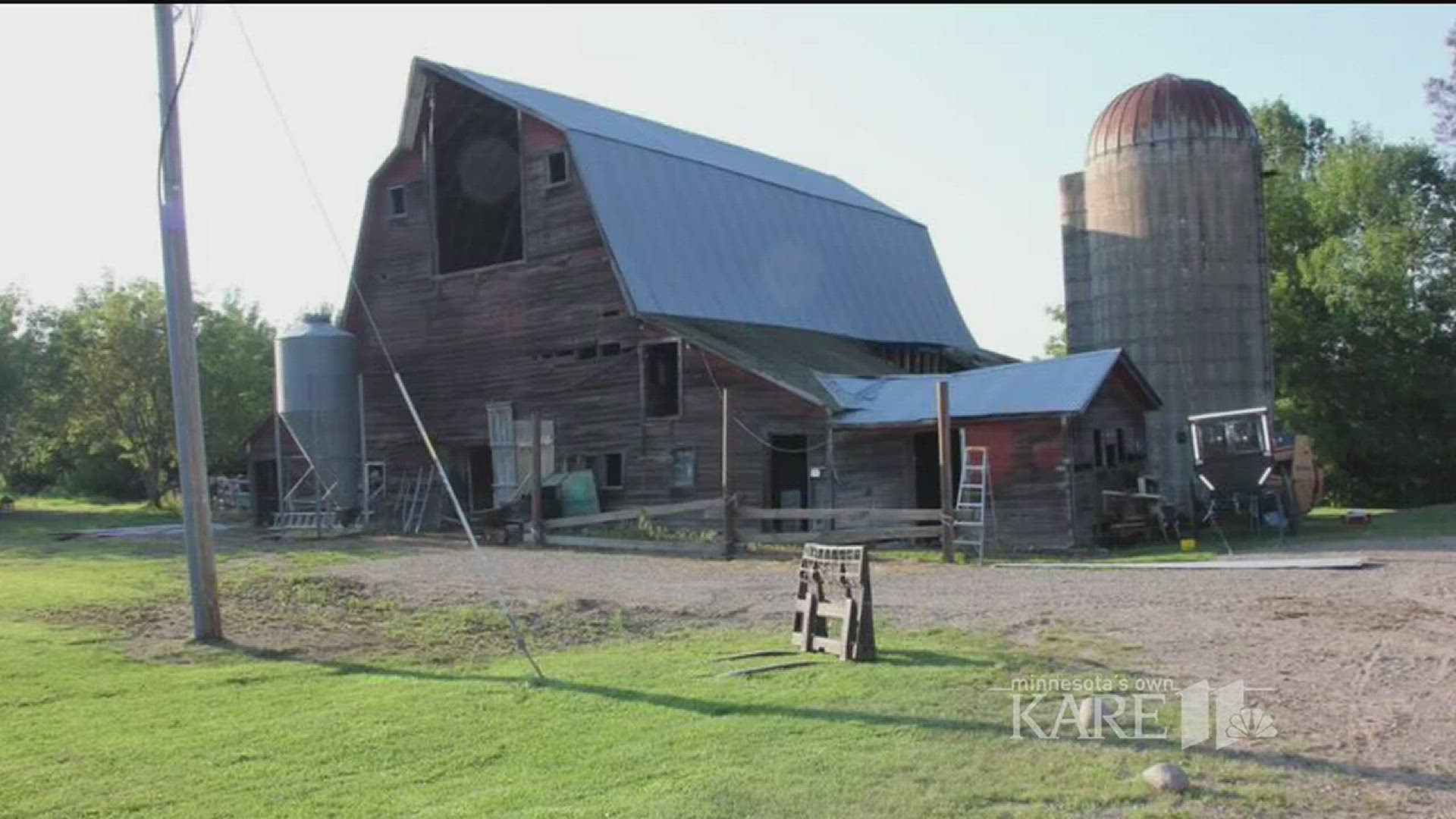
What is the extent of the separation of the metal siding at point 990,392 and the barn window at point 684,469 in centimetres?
326

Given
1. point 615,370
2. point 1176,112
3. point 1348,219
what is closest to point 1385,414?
point 1348,219

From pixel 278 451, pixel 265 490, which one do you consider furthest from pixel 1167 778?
pixel 265 490

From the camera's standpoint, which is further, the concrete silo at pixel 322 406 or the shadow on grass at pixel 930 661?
the concrete silo at pixel 322 406

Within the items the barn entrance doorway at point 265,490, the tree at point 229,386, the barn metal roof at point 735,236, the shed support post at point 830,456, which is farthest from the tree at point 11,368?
the shed support post at point 830,456

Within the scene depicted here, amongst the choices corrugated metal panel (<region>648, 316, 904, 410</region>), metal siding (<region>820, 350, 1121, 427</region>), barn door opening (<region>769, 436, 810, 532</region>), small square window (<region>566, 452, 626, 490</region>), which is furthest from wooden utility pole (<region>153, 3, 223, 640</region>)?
small square window (<region>566, 452, 626, 490</region>)

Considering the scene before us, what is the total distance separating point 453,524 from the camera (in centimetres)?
3036

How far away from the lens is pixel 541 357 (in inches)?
1124

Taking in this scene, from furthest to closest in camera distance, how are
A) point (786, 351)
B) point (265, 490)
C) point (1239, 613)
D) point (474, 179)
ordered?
point (265, 490), point (474, 179), point (786, 351), point (1239, 613)

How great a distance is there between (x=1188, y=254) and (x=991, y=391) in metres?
8.74

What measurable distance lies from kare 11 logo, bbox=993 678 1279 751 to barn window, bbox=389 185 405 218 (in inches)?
1021

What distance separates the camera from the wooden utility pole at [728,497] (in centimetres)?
2159

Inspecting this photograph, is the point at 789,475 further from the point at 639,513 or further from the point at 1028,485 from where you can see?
the point at 1028,485

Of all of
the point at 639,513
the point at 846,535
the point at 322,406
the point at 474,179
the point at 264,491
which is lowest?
the point at 846,535

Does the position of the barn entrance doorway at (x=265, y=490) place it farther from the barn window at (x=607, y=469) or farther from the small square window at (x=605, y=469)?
the barn window at (x=607, y=469)
